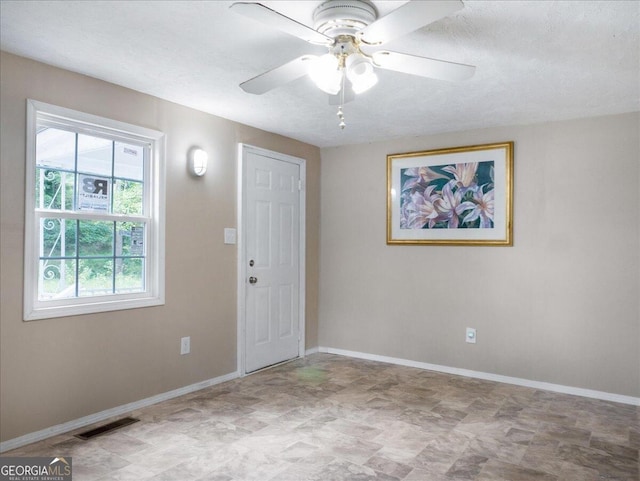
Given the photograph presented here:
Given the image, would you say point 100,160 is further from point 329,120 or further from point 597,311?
point 597,311

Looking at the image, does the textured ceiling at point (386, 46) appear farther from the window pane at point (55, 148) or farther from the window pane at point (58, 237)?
the window pane at point (58, 237)

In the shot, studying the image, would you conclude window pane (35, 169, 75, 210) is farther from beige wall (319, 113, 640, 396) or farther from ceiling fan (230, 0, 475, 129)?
beige wall (319, 113, 640, 396)

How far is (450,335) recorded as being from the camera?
436 cm

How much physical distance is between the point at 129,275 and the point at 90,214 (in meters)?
0.53

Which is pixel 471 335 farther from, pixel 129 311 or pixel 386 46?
pixel 129 311

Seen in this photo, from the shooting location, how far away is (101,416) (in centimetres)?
310

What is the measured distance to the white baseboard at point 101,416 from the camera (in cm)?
267

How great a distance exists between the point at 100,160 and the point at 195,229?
Result: 0.89 m

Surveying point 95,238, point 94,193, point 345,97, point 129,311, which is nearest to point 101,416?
point 129,311

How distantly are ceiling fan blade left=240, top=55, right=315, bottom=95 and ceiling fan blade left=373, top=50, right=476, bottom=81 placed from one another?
1.13 feet

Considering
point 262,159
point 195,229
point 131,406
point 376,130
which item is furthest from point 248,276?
point 376,130

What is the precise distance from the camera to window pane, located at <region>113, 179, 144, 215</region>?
10.7 ft

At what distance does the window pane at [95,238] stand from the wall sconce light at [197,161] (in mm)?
781

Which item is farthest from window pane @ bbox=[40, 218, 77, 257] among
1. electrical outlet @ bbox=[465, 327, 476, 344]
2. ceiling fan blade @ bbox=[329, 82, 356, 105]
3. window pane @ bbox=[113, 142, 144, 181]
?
electrical outlet @ bbox=[465, 327, 476, 344]
